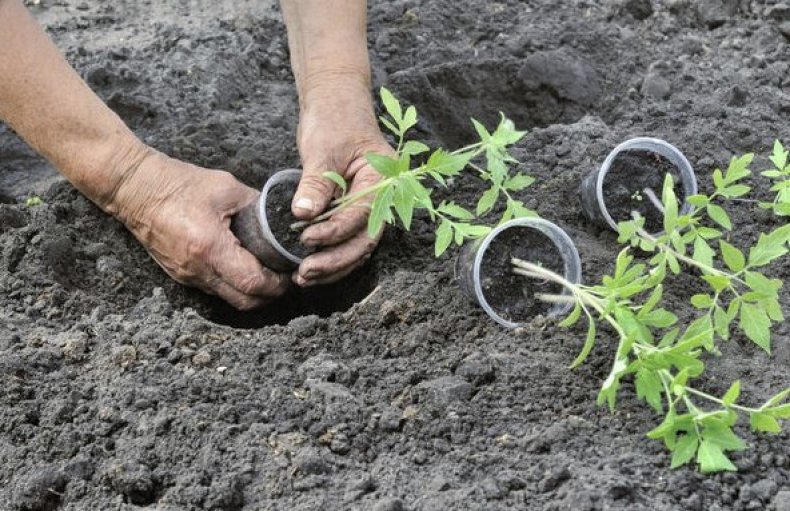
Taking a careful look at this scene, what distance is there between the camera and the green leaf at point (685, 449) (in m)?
2.13

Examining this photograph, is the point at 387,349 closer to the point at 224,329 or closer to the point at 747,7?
the point at 224,329

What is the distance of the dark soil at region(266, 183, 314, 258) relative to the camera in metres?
3.04

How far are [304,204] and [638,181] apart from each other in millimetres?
861

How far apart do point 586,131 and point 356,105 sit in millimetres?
681

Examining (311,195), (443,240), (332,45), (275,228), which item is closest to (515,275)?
(443,240)

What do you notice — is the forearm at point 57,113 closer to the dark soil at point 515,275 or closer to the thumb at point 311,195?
the thumb at point 311,195

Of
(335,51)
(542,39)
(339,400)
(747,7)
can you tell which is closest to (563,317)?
(339,400)

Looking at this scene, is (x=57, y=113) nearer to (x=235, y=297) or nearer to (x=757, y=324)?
(x=235, y=297)

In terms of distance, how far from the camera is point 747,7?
13.4 feet

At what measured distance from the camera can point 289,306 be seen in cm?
325

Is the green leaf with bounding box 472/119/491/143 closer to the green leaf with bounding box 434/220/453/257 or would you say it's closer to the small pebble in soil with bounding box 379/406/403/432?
the green leaf with bounding box 434/220/453/257

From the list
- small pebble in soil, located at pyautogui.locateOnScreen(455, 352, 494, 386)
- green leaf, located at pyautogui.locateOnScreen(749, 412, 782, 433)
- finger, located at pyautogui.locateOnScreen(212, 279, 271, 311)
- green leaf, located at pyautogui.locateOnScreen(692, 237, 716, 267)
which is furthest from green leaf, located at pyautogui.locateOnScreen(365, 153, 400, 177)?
green leaf, located at pyautogui.locateOnScreen(749, 412, 782, 433)

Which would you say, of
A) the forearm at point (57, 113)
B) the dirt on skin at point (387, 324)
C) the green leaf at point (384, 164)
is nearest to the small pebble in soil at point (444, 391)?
the dirt on skin at point (387, 324)

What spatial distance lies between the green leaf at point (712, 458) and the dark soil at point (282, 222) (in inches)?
49.1
